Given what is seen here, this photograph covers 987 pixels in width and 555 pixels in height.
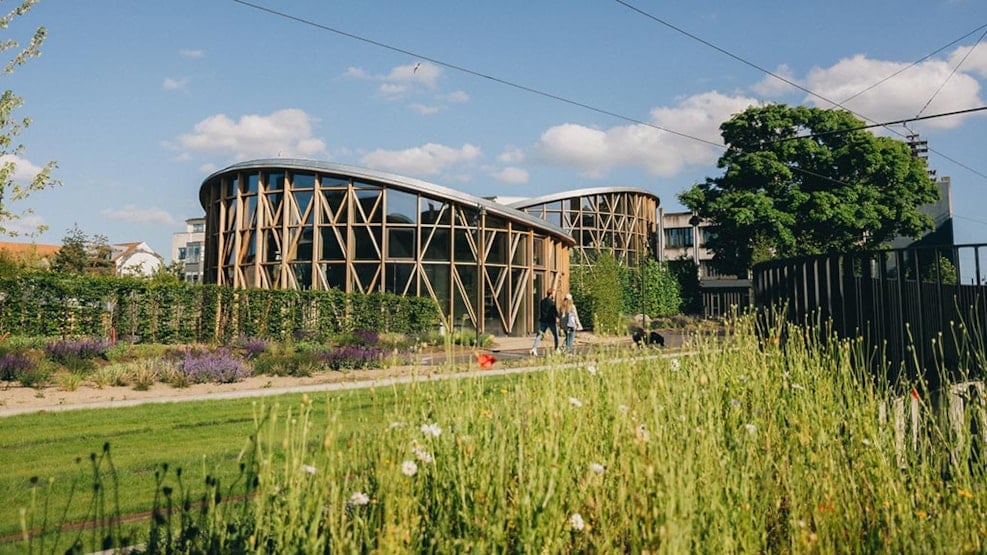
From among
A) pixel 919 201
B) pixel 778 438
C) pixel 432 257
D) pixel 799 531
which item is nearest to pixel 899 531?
pixel 799 531

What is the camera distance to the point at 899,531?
2662 mm

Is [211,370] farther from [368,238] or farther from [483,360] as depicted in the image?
[368,238]

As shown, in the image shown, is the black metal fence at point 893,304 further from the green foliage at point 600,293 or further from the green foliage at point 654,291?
the green foliage at point 654,291

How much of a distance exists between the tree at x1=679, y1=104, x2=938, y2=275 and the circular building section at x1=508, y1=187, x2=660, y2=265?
12.4m

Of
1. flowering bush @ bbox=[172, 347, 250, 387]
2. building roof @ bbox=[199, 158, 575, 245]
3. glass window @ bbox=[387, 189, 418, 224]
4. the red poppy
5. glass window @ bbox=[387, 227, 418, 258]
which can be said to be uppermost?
building roof @ bbox=[199, 158, 575, 245]

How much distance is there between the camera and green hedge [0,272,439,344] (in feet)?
55.2

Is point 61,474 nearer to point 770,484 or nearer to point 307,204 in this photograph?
point 770,484

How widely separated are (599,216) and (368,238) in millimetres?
28497

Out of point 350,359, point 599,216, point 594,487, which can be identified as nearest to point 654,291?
point 599,216

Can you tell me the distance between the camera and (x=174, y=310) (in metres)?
19.9

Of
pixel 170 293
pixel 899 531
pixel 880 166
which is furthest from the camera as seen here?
pixel 880 166

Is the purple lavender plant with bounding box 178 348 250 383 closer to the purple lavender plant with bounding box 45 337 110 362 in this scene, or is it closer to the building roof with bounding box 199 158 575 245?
the purple lavender plant with bounding box 45 337 110 362

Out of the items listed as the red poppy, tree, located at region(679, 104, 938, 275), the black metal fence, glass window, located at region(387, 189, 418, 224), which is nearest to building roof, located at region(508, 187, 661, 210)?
tree, located at region(679, 104, 938, 275)

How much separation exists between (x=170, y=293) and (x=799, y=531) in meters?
20.3
